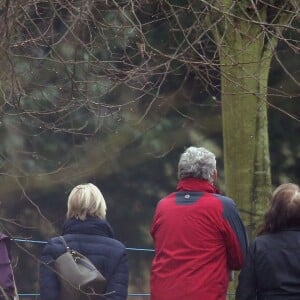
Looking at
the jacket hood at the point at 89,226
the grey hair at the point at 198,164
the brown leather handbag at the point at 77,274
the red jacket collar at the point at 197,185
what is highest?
the grey hair at the point at 198,164

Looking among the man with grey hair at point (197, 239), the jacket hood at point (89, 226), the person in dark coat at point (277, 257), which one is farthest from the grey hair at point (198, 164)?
the jacket hood at point (89, 226)

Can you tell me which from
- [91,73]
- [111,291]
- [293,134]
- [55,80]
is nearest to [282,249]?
[111,291]

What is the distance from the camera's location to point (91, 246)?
662 centimetres

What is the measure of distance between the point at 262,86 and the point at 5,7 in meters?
3.22

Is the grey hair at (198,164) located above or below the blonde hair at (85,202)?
above

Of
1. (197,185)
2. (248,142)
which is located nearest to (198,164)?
(197,185)

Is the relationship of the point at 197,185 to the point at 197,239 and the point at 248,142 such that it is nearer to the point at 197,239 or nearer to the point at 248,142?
the point at 197,239

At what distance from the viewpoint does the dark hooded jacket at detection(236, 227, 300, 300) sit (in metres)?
5.91

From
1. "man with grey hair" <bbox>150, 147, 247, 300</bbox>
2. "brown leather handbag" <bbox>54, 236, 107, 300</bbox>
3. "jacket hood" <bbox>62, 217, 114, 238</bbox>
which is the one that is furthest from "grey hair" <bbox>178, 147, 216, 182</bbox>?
"brown leather handbag" <bbox>54, 236, 107, 300</bbox>

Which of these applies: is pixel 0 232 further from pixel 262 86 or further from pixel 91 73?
pixel 262 86

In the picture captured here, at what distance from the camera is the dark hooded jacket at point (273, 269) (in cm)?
591

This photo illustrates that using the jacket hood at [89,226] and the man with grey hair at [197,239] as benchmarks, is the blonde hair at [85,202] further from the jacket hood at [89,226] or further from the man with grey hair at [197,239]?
the man with grey hair at [197,239]

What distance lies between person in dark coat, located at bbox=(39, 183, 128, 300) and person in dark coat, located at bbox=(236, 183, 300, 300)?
934 mm

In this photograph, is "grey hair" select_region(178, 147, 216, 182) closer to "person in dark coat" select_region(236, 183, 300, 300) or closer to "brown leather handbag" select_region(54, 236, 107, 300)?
"person in dark coat" select_region(236, 183, 300, 300)
